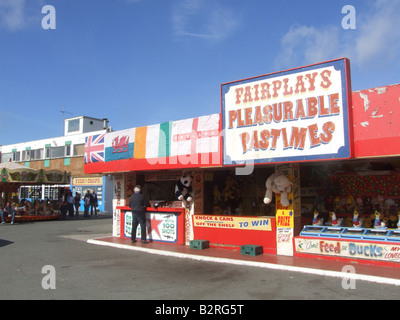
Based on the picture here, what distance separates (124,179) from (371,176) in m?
8.70

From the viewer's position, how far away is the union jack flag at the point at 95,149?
1395 centimetres

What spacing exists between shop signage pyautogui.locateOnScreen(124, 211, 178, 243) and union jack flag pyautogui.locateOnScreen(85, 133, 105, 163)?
3.33 metres

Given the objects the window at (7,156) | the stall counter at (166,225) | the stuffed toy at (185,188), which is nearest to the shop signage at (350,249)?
the stuffed toy at (185,188)

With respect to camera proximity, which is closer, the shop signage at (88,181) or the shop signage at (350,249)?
the shop signage at (350,249)

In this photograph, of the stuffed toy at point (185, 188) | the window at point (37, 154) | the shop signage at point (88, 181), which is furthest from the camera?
the window at point (37, 154)

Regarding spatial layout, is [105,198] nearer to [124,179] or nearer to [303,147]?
[124,179]

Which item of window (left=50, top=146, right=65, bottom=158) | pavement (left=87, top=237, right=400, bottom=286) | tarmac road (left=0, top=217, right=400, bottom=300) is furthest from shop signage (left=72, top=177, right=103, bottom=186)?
tarmac road (left=0, top=217, right=400, bottom=300)

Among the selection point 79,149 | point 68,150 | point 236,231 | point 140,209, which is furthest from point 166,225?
point 68,150

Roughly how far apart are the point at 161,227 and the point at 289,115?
19.6 ft

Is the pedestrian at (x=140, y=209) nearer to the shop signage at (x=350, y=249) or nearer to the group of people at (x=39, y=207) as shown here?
the shop signage at (x=350, y=249)

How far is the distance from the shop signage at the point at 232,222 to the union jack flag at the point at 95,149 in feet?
16.7

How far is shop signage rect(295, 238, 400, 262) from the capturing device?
7.70 meters

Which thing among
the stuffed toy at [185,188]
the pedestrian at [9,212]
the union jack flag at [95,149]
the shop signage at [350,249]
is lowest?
the shop signage at [350,249]
